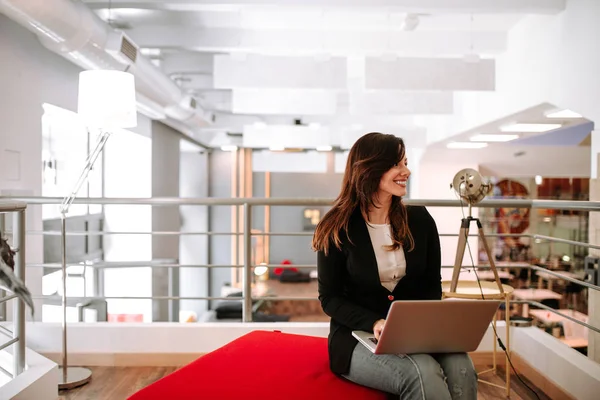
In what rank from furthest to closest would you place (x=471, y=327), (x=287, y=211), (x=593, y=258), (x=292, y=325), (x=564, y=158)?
1. (x=287, y=211)
2. (x=564, y=158)
3. (x=593, y=258)
4. (x=292, y=325)
5. (x=471, y=327)

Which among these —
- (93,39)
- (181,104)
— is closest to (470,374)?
(93,39)

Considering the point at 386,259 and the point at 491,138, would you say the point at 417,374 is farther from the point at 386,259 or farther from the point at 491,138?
the point at 491,138

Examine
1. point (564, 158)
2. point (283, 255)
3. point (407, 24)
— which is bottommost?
point (283, 255)

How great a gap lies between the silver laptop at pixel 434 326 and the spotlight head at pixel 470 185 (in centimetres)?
110

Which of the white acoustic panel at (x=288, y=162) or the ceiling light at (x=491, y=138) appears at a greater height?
the ceiling light at (x=491, y=138)

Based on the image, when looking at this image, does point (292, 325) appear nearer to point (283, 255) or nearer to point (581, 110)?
point (581, 110)

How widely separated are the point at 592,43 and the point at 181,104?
427 centimetres

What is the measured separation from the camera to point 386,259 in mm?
1863

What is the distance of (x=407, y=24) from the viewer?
4848 mm

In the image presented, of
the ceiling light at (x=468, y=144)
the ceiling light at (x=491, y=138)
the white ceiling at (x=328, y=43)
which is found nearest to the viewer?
the white ceiling at (x=328, y=43)

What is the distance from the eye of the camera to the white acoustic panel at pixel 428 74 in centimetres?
454

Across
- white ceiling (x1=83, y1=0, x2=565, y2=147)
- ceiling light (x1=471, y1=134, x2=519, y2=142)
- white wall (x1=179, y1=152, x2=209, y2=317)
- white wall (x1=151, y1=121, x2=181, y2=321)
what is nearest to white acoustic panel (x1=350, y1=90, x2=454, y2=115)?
white ceiling (x1=83, y1=0, x2=565, y2=147)

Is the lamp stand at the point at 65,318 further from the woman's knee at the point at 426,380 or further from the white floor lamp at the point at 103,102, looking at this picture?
the woman's knee at the point at 426,380

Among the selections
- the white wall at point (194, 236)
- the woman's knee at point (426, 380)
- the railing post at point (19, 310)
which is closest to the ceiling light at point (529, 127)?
the woman's knee at point (426, 380)
